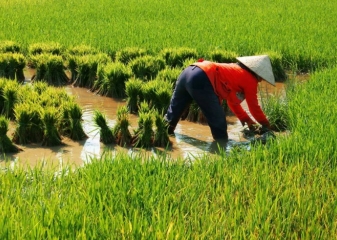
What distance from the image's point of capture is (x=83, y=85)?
22.3 ft

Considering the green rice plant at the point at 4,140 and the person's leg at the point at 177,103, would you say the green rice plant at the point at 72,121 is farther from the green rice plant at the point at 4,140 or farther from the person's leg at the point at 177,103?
the person's leg at the point at 177,103

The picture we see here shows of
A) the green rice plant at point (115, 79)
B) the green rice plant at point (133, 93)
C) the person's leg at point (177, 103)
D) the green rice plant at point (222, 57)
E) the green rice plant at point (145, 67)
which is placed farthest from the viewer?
the green rice plant at point (222, 57)

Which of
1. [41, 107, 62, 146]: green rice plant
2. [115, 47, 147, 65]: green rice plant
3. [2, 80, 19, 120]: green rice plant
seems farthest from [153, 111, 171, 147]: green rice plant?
[115, 47, 147, 65]: green rice plant

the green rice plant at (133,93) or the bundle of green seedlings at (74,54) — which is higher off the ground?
the bundle of green seedlings at (74,54)

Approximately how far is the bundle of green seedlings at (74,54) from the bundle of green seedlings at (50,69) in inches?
3.6

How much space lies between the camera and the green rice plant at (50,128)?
15.3 ft

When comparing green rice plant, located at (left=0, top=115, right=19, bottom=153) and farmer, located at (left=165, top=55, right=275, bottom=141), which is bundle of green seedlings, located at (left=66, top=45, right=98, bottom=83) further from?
green rice plant, located at (left=0, top=115, right=19, bottom=153)

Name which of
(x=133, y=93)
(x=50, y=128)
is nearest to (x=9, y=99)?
(x=50, y=128)

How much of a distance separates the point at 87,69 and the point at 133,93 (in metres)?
1.28

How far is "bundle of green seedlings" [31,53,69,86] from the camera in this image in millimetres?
6773

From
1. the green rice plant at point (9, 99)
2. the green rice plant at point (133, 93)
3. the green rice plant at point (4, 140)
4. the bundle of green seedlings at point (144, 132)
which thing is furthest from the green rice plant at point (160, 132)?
the green rice plant at point (9, 99)

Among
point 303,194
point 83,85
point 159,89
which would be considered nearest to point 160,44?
point 83,85

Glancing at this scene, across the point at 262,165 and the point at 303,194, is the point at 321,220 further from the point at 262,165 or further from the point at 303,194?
the point at 262,165

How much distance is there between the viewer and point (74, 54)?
7.36 metres
